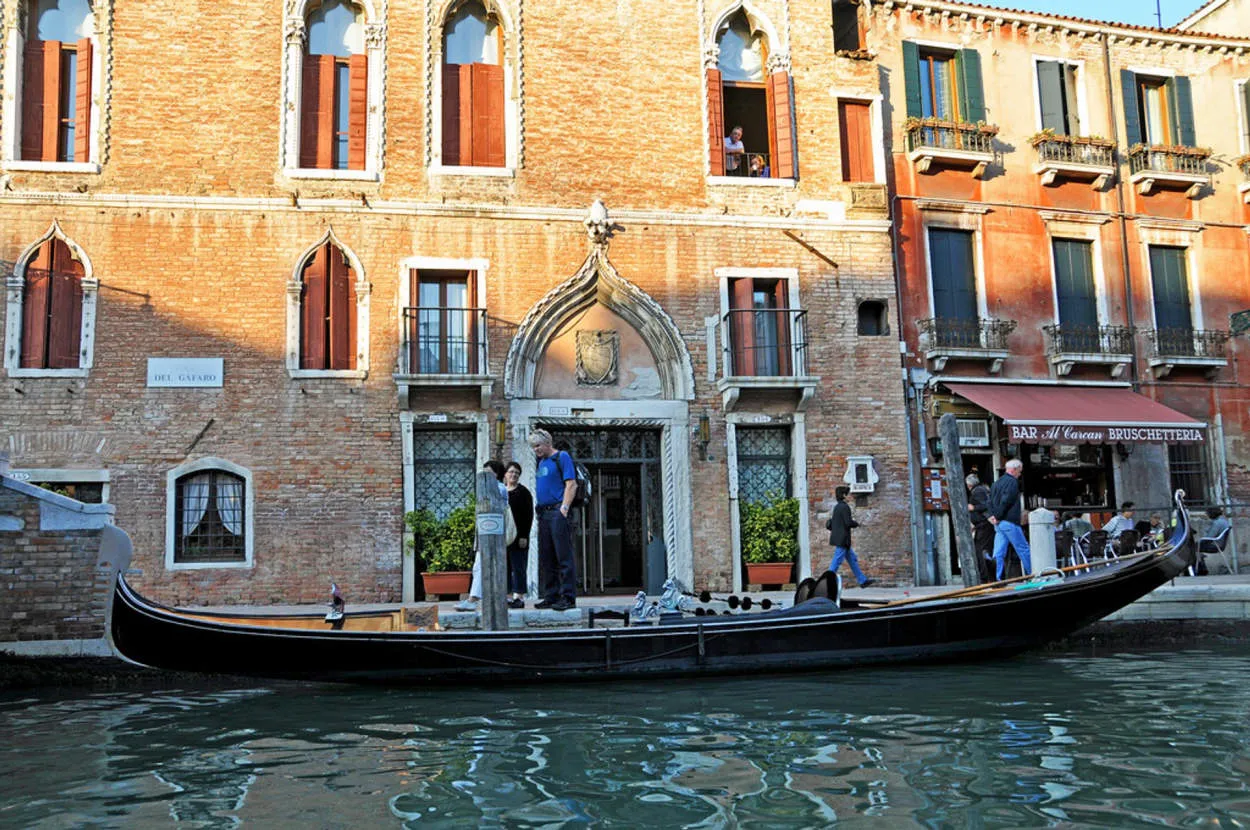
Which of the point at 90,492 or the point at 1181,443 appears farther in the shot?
the point at 1181,443

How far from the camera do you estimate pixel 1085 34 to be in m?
16.2

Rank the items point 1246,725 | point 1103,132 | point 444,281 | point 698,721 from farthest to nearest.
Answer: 1. point 1103,132
2. point 444,281
3. point 698,721
4. point 1246,725

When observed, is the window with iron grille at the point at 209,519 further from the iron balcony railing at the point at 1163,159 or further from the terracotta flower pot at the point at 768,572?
the iron balcony railing at the point at 1163,159

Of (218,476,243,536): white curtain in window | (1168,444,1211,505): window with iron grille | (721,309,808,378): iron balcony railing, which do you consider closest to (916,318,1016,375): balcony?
(721,309,808,378): iron balcony railing

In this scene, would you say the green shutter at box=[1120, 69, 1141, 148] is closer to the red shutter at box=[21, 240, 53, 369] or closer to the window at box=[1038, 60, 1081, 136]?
the window at box=[1038, 60, 1081, 136]

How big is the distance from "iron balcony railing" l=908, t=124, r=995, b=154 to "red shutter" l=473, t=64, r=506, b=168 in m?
5.45

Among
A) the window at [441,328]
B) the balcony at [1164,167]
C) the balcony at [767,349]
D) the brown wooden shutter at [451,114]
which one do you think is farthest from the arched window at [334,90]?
the balcony at [1164,167]

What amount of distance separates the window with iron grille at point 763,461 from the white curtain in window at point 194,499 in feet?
20.4

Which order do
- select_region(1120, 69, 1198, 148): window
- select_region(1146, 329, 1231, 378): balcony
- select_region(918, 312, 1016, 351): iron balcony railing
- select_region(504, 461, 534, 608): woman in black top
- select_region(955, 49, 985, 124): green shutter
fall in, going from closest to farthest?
select_region(504, 461, 534, 608): woman in black top, select_region(918, 312, 1016, 351): iron balcony railing, select_region(955, 49, 985, 124): green shutter, select_region(1146, 329, 1231, 378): balcony, select_region(1120, 69, 1198, 148): window

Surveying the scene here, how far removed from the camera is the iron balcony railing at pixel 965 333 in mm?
14641

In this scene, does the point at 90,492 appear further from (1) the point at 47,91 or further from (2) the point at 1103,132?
(2) the point at 1103,132

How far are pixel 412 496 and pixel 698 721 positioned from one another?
6.73 m

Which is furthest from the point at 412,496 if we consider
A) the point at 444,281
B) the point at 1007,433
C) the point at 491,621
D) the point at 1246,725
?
the point at 1246,725

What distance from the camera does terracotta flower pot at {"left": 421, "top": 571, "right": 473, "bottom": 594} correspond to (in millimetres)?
12547
